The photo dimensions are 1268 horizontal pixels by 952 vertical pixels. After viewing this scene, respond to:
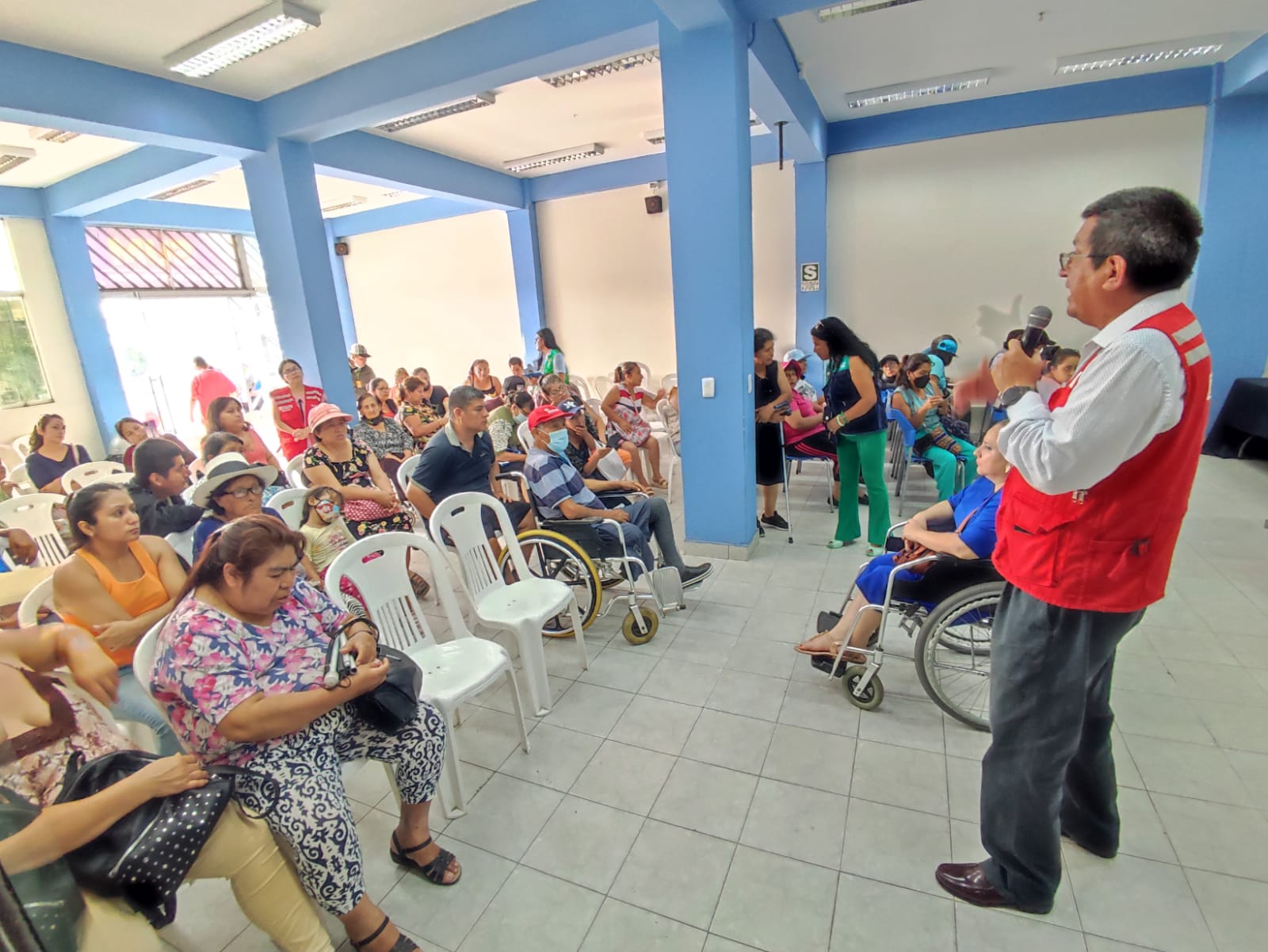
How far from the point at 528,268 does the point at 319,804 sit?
749 centimetres

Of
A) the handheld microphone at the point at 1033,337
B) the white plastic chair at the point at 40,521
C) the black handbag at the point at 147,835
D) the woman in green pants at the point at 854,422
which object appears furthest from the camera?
the woman in green pants at the point at 854,422

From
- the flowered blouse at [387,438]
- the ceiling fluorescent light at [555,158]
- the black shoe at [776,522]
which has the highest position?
the ceiling fluorescent light at [555,158]

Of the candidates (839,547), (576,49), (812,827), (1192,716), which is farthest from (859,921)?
(576,49)

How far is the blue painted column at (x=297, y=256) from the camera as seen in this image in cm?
467

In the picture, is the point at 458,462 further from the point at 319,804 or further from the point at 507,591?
the point at 319,804

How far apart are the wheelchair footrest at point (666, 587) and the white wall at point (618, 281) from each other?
467 centimetres

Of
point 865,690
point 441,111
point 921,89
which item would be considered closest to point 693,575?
point 865,690

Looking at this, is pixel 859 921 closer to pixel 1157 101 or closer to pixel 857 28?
pixel 857 28

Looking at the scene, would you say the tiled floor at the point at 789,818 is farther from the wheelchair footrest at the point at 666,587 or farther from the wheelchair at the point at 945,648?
the wheelchair footrest at the point at 666,587

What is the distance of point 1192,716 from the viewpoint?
2.20 metres

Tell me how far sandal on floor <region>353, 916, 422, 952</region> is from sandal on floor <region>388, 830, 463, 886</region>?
0.19m

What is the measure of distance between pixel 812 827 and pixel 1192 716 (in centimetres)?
149

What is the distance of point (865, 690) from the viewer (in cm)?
233

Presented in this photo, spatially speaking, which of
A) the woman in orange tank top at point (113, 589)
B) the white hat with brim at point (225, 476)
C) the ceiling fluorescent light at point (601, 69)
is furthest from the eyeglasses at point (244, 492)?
the ceiling fluorescent light at point (601, 69)
